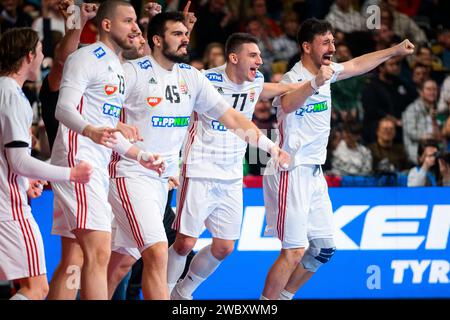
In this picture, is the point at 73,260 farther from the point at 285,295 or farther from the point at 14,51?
the point at 285,295

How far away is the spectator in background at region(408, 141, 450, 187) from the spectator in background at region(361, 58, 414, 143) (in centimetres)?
→ 65

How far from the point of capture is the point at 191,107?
7.16 m

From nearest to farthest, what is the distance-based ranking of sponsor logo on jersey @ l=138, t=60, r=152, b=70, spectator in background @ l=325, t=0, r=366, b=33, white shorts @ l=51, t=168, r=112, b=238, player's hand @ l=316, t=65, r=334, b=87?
1. white shorts @ l=51, t=168, r=112, b=238
2. sponsor logo on jersey @ l=138, t=60, r=152, b=70
3. player's hand @ l=316, t=65, r=334, b=87
4. spectator in background @ l=325, t=0, r=366, b=33

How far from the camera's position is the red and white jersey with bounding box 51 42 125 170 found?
6434mm

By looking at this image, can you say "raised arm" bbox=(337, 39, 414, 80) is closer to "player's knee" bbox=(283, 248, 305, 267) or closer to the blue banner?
"player's knee" bbox=(283, 248, 305, 267)

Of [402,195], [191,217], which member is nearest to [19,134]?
[191,217]

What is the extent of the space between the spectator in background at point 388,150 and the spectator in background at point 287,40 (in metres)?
1.50

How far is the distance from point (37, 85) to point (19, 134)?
12.5 ft

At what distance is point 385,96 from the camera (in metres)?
10.6

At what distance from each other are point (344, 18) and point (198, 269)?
4688 millimetres

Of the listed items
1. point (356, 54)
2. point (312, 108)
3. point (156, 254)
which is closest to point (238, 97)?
point (312, 108)

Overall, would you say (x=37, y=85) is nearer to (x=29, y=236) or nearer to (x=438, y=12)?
(x=29, y=236)

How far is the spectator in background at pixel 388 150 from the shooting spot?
988 cm

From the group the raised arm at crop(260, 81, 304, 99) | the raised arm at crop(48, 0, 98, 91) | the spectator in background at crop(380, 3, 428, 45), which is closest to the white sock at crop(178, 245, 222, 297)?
the raised arm at crop(260, 81, 304, 99)
